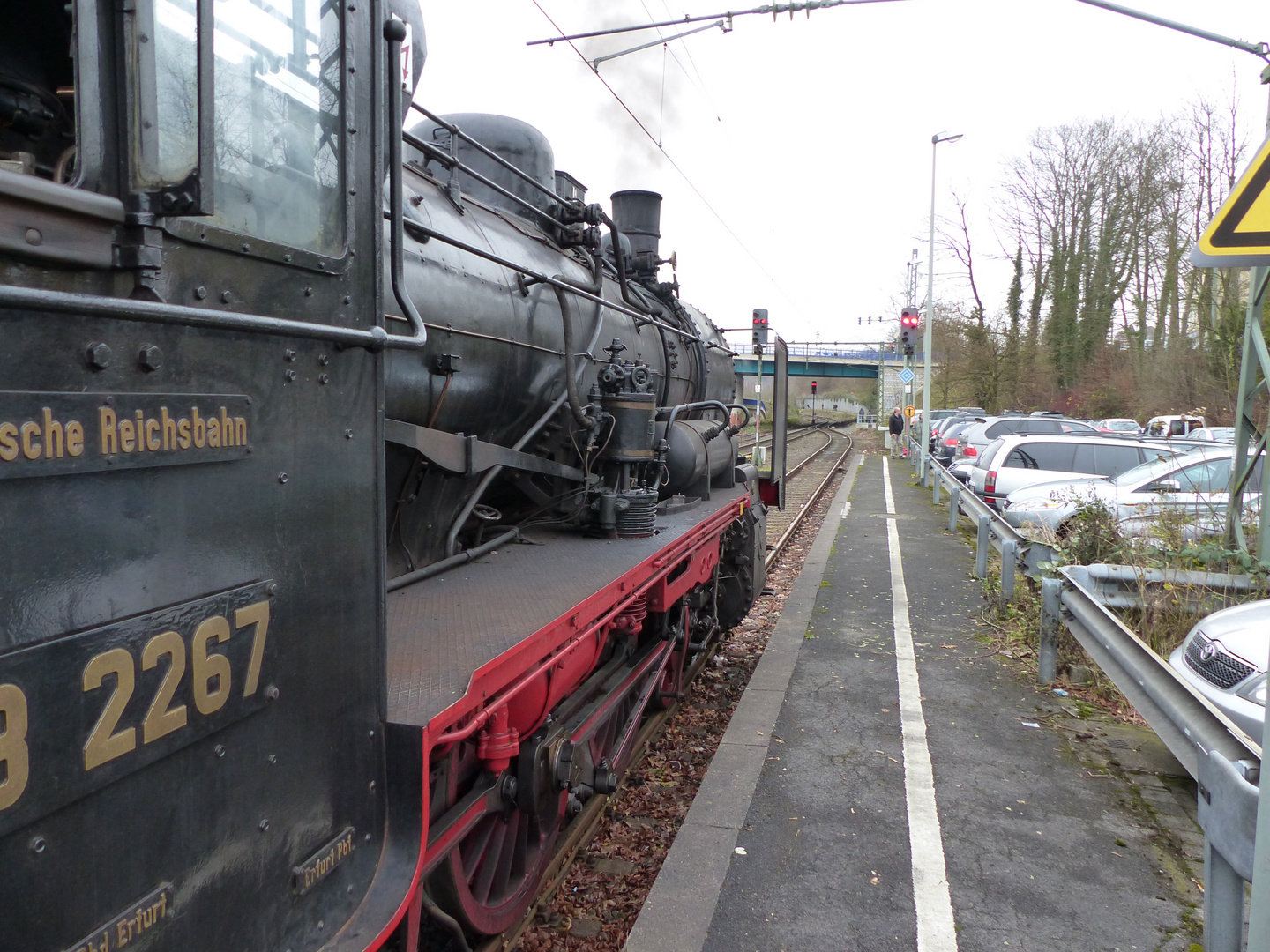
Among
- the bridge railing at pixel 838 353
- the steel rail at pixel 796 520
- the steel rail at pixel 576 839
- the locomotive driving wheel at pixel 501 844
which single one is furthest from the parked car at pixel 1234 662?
the bridge railing at pixel 838 353

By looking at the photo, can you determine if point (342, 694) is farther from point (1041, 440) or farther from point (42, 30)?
point (1041, 440)

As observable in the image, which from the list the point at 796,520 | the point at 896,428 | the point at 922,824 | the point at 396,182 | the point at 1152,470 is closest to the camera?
the point at 396,182

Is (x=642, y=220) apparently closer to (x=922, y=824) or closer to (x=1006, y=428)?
(x=922, y=824)

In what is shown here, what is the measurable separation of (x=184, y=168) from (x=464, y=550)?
8.52 ft

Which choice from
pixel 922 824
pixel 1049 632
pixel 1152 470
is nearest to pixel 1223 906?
A: pixel 922 824

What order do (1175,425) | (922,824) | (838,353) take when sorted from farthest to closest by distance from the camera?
(838,353) → (1175,425) → (922,824)

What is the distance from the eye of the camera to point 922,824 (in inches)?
168

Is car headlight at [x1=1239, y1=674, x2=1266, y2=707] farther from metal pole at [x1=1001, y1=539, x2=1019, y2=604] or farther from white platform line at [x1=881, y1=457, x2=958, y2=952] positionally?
metal pole at [x1=1001, y1=539, x2=1019, y2=604]

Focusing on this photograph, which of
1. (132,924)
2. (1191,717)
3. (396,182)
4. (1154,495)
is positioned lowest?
(1191,717)

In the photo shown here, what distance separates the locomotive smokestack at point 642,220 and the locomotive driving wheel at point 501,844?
574 centimetres

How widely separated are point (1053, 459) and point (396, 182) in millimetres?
13066

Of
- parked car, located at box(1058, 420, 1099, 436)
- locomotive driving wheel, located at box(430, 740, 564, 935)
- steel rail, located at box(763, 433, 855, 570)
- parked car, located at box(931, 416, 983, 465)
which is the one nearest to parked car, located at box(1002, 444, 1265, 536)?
steel rail, located at box(763, 433, 855, 570)

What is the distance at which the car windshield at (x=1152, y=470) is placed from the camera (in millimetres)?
9820

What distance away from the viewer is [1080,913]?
11.6 ft
